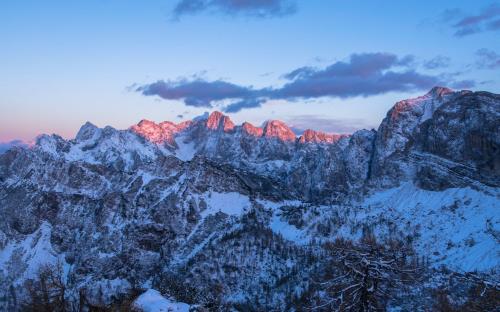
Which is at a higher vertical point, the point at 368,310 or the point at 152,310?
the point at 368,310

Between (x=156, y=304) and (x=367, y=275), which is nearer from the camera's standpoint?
(x=367, y=275)

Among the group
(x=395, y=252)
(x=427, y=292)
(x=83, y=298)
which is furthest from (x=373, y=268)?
(x=427, y=292)

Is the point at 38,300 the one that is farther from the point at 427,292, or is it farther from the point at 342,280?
the point at 427,292

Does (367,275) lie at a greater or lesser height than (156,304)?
greater

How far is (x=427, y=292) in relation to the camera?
17250 centimetres

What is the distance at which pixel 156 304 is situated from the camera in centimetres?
3878

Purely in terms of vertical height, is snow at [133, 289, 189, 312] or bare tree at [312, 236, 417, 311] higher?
bare tree at [312, 236, 417, 311]

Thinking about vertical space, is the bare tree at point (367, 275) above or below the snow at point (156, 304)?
above

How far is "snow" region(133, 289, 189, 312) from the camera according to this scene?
37.9 m

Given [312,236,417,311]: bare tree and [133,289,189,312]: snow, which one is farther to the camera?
[133,289,189,312]: snow

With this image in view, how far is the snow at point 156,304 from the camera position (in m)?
37.9

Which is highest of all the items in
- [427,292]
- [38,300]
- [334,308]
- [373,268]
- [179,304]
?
[373,268]

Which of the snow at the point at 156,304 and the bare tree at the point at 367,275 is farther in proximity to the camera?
the snow at the point at 156,304

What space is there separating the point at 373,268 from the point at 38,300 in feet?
127
